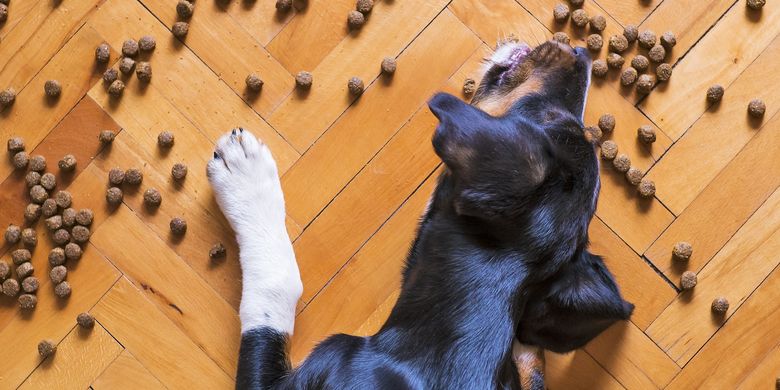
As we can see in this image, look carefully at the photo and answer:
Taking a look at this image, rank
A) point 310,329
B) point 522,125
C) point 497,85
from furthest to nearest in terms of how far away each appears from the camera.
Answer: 1. point 310,329
2. point 497,85
3. point 522,125

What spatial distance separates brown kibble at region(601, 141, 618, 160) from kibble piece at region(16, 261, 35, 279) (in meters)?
1.96

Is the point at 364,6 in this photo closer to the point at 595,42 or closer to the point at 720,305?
the point at 595,42

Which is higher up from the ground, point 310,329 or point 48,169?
point 310,329

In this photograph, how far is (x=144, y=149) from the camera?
2811 millimetres

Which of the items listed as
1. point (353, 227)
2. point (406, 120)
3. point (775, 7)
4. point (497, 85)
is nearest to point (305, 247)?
point (353, 227)

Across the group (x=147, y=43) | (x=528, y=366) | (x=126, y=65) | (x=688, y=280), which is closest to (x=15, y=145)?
(x=126, y=65)

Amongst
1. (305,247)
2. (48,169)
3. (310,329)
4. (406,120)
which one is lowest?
(48,169)

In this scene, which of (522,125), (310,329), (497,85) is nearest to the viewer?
(522,125)

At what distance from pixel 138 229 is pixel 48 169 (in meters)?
0.37

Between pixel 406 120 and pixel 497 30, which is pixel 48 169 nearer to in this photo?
pixel 406 120

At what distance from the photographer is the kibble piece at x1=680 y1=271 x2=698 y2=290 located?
277 centimetres

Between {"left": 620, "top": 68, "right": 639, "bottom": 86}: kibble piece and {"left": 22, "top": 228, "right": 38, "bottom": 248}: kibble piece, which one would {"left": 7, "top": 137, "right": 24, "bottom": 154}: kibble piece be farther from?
{"left": 620, "top": 68, "right": 639, "bottom": 86}: kibble piece

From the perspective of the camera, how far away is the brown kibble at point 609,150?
2775 millimetres

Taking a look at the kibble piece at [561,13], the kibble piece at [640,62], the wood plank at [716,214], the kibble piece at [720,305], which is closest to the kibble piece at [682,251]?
the wood plank at [716,214]
